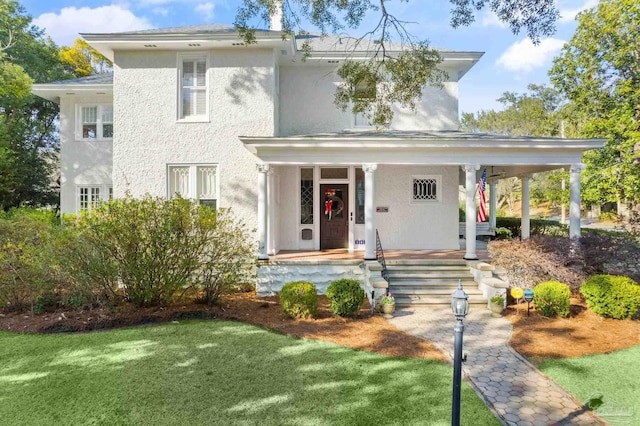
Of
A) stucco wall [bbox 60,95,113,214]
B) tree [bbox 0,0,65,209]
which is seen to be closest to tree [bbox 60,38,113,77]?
tree [bbox 0,0,65,209]

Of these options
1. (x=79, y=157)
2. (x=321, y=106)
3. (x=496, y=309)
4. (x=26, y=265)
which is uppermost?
(x=321, y=106)

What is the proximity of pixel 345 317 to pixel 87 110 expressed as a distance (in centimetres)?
1220

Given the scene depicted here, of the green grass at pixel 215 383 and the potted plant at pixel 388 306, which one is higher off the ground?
the potted plant at pixel 388 306

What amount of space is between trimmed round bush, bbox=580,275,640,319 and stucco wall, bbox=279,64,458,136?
6810mm

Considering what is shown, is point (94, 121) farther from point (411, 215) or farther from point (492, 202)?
point (492, 202)

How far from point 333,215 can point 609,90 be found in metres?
16.5

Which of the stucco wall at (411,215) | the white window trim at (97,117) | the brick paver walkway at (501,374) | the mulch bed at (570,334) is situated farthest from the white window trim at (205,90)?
the mulch bed at (570,334)

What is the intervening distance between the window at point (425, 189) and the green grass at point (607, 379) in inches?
274

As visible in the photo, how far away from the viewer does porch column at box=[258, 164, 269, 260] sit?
998 centimetres

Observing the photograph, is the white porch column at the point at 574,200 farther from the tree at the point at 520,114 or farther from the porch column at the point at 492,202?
the tree at the point at 520,114

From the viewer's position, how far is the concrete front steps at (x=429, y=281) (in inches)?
356

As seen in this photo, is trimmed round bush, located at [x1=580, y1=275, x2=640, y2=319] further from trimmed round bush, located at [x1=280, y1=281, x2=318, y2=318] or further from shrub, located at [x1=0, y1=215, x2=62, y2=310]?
shrub, located at [x1=0, y1=215, x2=62, y2=310]

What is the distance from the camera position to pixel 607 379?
5145mm

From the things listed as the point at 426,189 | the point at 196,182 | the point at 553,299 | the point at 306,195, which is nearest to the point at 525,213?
the point at 426,189
